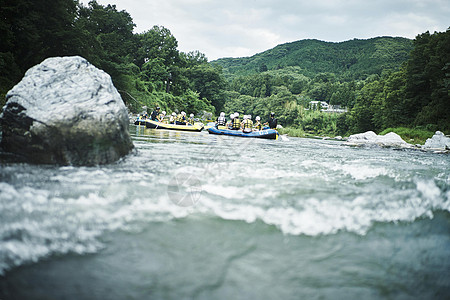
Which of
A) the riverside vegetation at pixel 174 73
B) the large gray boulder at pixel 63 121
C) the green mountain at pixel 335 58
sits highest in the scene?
the green mountain at pixel 335 58

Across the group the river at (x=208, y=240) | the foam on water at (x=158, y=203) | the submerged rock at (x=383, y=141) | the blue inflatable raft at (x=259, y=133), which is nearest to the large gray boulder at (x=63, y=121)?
the foam on water at (x=158, y=203)

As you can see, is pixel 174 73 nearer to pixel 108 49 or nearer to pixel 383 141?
pixel 108 49

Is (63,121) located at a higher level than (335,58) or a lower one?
lower

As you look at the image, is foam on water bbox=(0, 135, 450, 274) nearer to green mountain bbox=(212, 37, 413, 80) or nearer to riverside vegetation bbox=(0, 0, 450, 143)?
riverside vegetation bbox=(0, 0, 450, 143)

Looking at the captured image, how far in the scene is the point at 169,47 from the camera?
190ft

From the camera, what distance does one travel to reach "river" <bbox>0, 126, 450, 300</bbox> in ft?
5.62

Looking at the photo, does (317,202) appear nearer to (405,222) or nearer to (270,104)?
(405,222)

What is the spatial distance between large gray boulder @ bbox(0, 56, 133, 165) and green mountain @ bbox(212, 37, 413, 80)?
133 m

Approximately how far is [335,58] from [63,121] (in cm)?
18230

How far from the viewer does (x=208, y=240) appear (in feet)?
7.42

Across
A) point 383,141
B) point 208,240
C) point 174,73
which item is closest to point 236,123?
point 383,141

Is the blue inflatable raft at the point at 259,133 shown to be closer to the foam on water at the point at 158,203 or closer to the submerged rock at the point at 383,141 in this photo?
the submerged rock at the point at 383,141

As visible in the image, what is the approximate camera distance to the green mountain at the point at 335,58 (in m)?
128

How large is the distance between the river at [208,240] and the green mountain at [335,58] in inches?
5234
